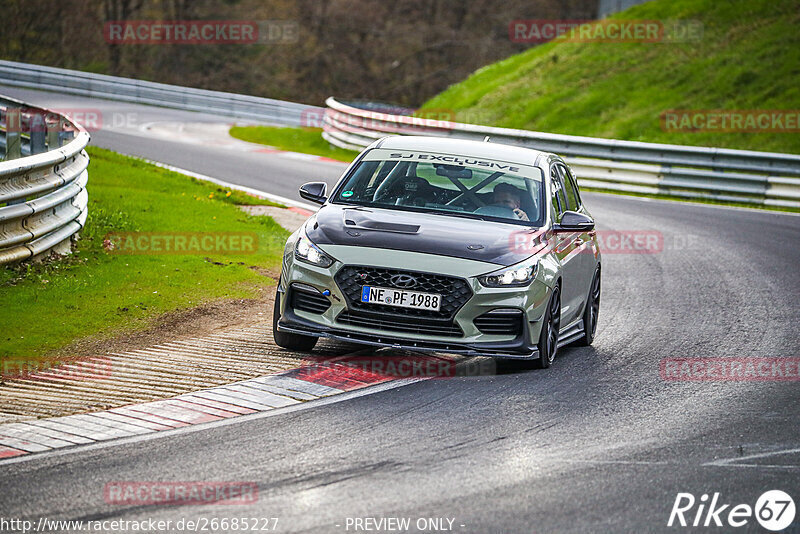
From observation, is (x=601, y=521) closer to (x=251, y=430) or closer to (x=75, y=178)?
(x=251, y=430)

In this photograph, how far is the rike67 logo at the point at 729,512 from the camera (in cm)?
575

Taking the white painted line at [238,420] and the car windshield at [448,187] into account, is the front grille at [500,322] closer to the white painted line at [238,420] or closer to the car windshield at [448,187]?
the white painted line at [238,420]

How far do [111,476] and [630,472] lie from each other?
2.83 meters

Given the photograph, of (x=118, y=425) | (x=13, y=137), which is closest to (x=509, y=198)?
(x=118, y=425)

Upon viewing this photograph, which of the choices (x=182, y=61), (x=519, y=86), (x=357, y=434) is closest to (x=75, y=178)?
(x=357, y=434)

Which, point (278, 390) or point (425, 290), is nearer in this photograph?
point (278, 390)

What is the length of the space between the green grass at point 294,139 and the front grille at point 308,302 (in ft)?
64.1

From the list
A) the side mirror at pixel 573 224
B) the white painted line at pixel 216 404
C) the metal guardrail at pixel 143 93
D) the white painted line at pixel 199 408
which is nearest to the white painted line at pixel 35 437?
the white painted line at pixel 199 408

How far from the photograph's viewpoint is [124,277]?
11.6 metres

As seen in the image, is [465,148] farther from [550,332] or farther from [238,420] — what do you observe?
[238,420]

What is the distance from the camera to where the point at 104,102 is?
37688 millimetres

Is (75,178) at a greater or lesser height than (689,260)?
greater

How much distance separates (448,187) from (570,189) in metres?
1.71

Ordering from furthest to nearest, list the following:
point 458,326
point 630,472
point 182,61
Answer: point 182,61
point 458,326
point 630,472
